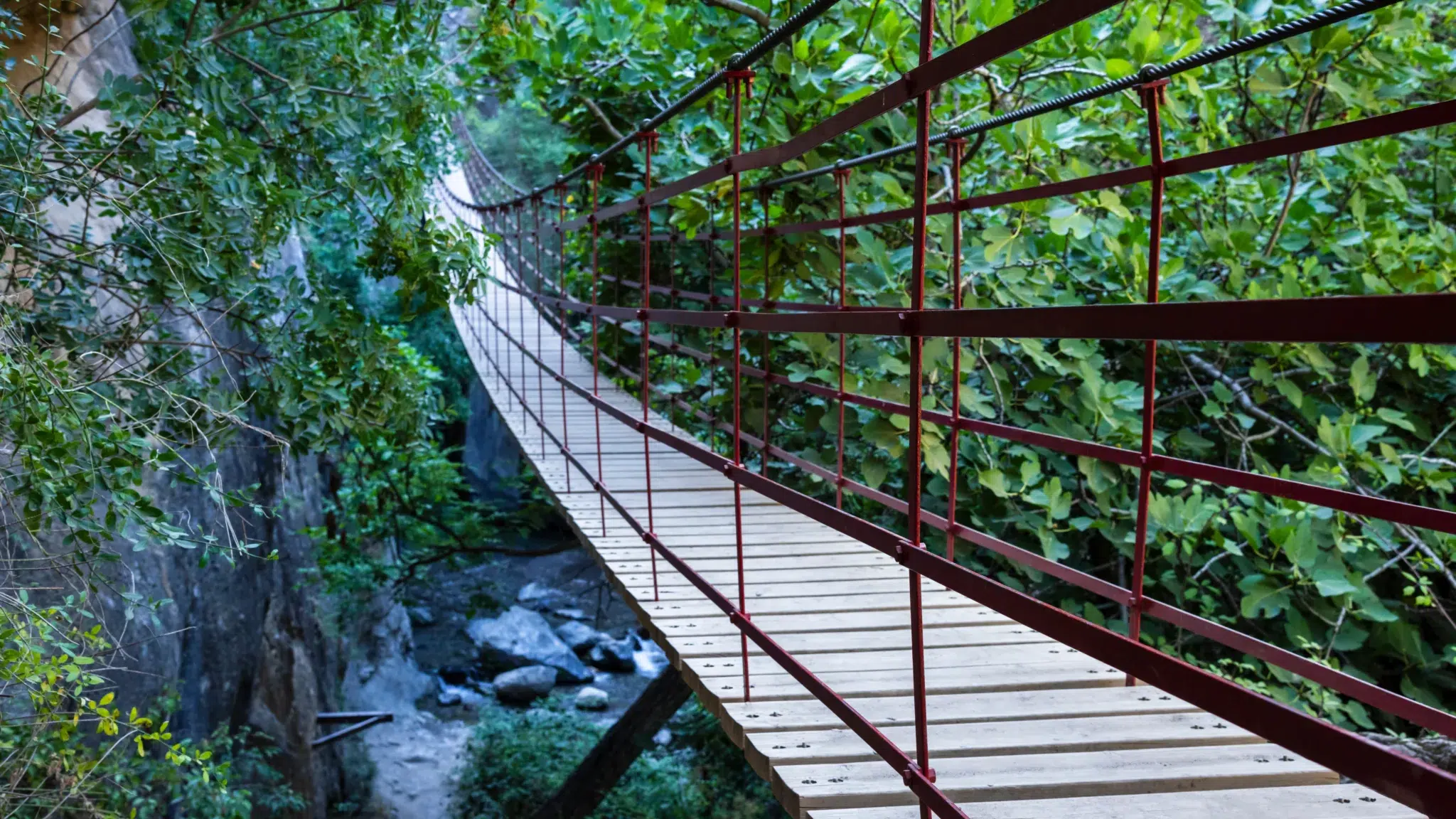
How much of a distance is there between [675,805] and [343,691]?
275cm

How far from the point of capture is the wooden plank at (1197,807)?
1.25 m

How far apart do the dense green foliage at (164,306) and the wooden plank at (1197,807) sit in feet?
4.07

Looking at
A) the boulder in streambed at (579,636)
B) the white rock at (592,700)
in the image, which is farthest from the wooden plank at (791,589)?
the boulder in streambed at (579,636)

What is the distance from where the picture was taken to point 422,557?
6418 millimetres

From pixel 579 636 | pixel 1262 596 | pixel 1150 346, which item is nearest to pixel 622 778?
pixel 579 636

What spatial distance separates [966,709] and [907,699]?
0.32 feet

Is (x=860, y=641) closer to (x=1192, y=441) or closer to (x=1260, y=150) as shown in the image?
(x=1260, y=150)

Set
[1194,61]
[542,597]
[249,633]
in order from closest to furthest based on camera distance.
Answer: [1194,61] → [249,633] → [542,597]

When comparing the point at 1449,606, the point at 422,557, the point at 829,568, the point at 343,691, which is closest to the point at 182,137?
the point at 829,568

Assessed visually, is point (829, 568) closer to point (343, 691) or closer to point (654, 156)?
point (654, 156)

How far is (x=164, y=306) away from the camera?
246 cm

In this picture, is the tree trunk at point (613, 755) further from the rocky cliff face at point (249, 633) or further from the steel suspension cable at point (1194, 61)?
the steel suspension cable at point (1194, 61)

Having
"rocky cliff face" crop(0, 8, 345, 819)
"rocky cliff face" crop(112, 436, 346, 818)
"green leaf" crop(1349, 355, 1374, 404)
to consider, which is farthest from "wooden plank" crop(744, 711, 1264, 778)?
"rocky cliff face" crop(112, 436, 346, 818)

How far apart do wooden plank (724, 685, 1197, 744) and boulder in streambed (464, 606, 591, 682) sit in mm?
6024
